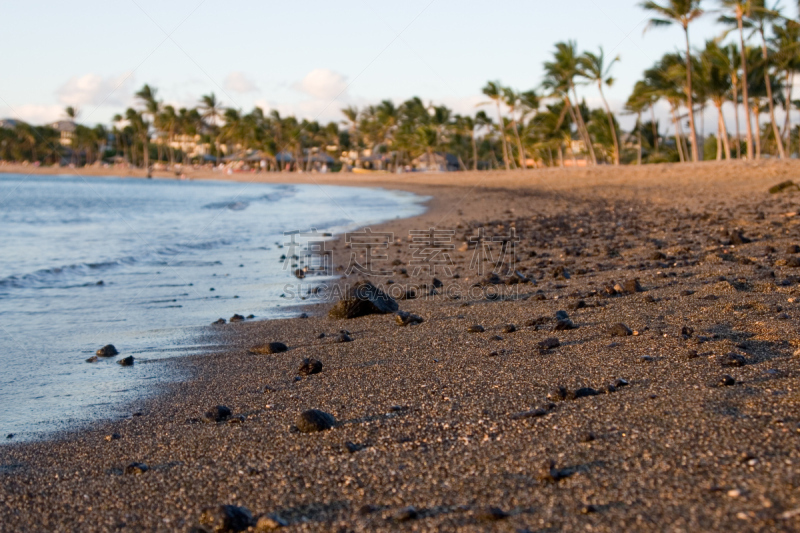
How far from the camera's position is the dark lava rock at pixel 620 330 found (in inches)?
187

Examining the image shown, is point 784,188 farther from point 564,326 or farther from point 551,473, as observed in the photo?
point 551,473

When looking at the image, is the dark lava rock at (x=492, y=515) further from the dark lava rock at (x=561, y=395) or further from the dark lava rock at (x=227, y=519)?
the dark lava rock at (x=561, y=395)

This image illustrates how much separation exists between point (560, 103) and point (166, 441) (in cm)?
5479

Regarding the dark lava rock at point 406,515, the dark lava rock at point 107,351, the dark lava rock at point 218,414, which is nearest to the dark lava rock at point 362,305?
the dark lava rock at point 107,351

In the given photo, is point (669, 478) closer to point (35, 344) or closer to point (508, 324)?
point (508, 324)

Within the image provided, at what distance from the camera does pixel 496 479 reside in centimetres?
263

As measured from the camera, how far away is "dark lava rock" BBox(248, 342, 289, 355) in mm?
5320

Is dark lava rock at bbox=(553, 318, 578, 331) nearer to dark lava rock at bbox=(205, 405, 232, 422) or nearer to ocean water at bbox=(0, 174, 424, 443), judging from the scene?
dark lava rock at bbox=(205, 405, 232, 422)

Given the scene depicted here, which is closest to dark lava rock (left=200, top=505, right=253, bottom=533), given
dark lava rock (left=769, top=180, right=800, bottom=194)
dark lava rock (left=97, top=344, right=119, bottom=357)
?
dark lava rock (left=97, top=344, right=119, bottom=357)

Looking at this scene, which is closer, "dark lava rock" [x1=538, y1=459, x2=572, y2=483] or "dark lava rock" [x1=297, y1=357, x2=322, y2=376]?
"dark lava rock" [x1=538, y1=459, x2=572, y2=483]

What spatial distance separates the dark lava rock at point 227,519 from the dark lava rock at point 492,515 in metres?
0.85

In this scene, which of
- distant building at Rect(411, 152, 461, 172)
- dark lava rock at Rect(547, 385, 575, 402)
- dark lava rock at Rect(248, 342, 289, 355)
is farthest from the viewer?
distant building at Rect(411, 152, 461, 172)

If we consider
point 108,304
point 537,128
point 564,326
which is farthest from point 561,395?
point 537,128

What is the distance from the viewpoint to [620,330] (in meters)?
4.79
